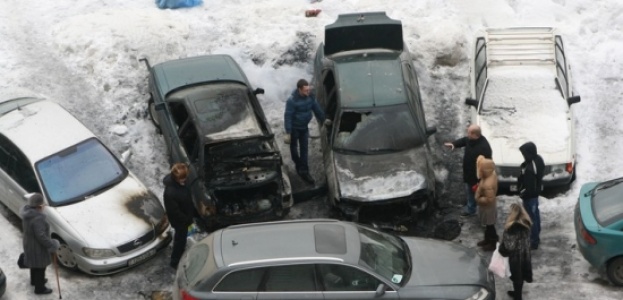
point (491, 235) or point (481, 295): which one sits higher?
point (481, 295)

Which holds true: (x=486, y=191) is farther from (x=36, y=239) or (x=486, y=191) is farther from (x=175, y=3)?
(x=175, y=3)

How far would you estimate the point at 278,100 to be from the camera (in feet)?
55.9

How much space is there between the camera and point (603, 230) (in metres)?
11.5

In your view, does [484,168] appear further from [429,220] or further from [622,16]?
[622,16]

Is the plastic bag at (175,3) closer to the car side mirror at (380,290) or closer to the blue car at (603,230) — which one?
the blue car at (603,230)

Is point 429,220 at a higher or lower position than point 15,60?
lower

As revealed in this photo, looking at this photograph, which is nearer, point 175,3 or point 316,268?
point 316,268

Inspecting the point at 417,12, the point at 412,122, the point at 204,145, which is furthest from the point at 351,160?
the point at 417,12

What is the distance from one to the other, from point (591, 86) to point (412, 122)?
4.71 meters

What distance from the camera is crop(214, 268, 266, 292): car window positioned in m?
10.1

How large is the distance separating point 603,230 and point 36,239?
7.57 m

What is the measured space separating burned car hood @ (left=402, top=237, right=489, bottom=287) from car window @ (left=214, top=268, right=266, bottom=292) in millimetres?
1772

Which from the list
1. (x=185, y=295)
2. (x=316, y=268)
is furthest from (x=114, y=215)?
(x=316, y=268)

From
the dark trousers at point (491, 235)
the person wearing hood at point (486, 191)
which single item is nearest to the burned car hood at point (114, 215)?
the person wearing hood at point (486, 191)
